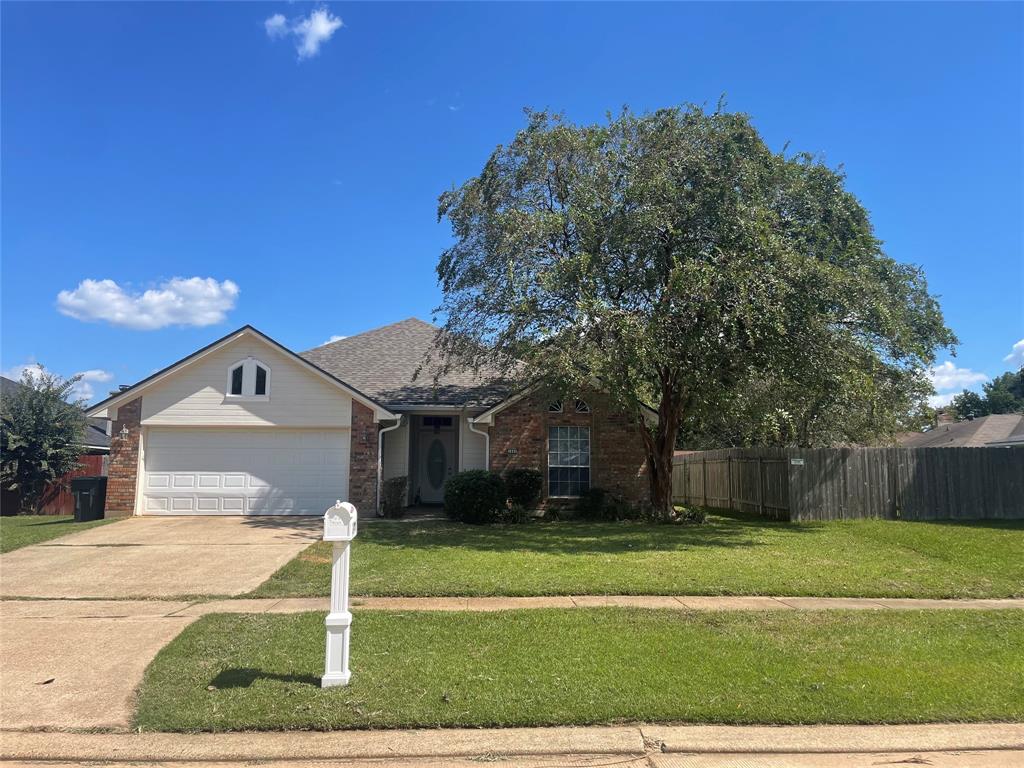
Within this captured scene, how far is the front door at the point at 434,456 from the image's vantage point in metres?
19.5

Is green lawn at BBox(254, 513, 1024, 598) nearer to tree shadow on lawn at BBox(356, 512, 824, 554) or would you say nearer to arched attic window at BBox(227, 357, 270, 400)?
tree shadow on lawn at BBox(356, 512, 824, 554)

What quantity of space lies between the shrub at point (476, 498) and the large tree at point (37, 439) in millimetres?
11882

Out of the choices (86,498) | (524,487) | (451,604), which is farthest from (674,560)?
(86,498)

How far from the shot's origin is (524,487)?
17312 millimetres

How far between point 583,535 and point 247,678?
9.30 meters

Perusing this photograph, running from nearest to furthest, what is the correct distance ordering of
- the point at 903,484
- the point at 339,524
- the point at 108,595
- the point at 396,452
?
the point at 339,524
the point at 108,595
the point at 903,484
the point at 396,452

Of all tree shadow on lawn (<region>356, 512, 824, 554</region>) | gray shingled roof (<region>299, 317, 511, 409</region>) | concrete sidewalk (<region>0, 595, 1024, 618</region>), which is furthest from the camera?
gray shingled roof (<region>299, 317, 511, 409</region>)

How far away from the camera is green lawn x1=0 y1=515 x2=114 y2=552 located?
1296 centimetres

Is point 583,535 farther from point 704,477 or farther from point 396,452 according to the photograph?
point 704,477

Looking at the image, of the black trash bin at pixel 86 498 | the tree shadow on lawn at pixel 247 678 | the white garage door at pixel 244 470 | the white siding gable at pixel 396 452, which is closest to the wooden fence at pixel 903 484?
the white siding gable at pixel 396 452

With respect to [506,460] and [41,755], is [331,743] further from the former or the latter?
[506,460]

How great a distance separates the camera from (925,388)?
1969 centimetres

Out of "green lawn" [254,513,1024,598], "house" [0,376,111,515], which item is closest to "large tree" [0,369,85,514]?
"house" [0,376,111,515]

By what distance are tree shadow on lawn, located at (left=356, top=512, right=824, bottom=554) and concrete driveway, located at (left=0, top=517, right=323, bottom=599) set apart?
207 cm
